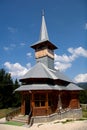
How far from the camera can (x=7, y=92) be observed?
33.7 m

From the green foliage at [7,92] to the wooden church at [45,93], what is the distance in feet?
30.1

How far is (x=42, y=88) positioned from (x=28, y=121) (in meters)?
3.81

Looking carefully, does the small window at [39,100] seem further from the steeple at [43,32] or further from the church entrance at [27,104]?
the steeple at [43,32]

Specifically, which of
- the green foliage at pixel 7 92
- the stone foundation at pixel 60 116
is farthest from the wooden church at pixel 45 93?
the green foliage at pixel 7 92

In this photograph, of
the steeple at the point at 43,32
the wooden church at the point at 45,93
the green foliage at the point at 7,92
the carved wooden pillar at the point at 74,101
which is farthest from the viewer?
the green foliage at the point at 7,92

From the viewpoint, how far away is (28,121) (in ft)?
61.6

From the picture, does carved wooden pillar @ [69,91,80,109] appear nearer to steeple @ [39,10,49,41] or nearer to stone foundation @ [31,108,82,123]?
stone foundation @ [31,108,82,123]

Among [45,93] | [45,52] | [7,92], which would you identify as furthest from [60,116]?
[7,92]

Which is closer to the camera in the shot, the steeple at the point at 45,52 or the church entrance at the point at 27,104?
the church entrance at the point at 27,104

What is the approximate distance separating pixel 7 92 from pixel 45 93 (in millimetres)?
14480

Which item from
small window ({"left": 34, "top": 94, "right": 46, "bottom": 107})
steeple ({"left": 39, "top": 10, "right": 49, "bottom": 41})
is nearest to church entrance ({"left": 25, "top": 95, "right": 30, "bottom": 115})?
small window ({"left": 34, "top": 94, "right": 46, "bottom": 107})

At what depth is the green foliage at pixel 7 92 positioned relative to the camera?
32969 mm

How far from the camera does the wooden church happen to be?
20.4 m

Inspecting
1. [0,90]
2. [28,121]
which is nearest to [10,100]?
[0,90]
